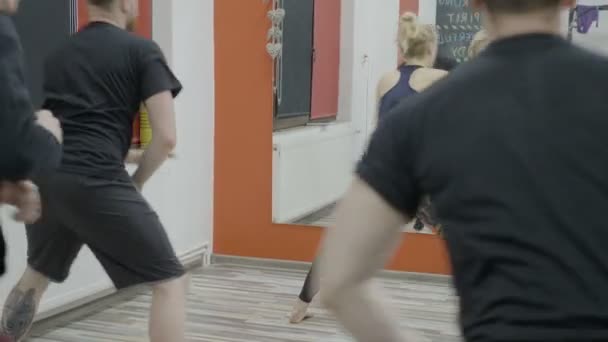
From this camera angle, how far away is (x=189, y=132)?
168 inches

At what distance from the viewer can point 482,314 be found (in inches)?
39.4

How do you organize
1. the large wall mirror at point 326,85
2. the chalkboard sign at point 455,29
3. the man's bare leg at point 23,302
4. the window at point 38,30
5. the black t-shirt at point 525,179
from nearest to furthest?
the black t-shirt at point 525,179
the man's bare leg at point 23,302
the window at point 38,30
the chalkboard sign at point 455,29
the large wall mirror at point 326,85

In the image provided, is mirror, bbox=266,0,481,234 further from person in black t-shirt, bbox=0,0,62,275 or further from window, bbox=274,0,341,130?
person in black t-shirt, bbox=0,0,62,275

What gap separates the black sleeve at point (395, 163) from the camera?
3.37 ft

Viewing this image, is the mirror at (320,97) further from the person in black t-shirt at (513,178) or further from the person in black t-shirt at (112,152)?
the person in black t-shirt at (513,178)

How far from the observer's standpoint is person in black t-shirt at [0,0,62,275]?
1.51 meters

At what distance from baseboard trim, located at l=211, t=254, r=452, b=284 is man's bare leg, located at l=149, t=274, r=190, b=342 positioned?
1945mm

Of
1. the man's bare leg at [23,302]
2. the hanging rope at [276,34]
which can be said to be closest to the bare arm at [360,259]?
the man's bare leg at [23,302]

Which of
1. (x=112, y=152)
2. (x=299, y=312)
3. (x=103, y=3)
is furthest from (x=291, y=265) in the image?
(x=103, y=3)

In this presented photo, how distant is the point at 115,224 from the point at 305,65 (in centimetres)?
223

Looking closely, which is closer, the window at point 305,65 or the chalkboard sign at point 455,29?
the chalkboard sign at point 455,29

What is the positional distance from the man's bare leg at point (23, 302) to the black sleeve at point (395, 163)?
1.72 metres

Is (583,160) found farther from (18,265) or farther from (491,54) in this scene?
(18,265)

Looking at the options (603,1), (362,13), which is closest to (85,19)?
(362,13)
